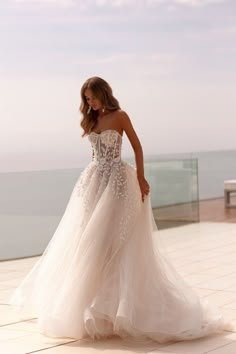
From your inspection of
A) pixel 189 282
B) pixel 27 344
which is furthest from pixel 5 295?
pixel 27 344

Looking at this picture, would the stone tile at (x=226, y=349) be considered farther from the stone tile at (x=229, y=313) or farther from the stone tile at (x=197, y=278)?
the stone tile at (x=197, y=278)

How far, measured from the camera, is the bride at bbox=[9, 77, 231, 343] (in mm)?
4605

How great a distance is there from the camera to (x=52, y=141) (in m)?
10.5

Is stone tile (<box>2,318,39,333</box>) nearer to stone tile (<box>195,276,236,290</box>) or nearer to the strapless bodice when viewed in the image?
the strapless bodice

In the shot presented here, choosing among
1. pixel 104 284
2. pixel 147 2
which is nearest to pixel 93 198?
pixel 104 284

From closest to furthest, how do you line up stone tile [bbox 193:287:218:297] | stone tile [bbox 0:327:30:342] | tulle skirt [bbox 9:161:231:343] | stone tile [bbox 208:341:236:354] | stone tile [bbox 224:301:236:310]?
stone tile [bbox 208:341:236:354]
tulle skirt [bbox 9:161:231:343]
stone tile [bbox 0:327:30:342]
stone tile [bbox 224:301:236:310]
stone tile [bbox 193:287:218:297]

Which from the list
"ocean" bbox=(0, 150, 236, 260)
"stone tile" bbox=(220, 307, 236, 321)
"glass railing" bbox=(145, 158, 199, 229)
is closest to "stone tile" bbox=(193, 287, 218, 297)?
"stone tile" bbox=(220, 307, 236, 321)

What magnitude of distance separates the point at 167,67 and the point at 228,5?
223 centimetres

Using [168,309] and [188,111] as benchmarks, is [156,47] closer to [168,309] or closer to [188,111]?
[188,111]

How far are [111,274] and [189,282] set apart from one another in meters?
2.06

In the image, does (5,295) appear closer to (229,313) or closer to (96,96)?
(229,313)

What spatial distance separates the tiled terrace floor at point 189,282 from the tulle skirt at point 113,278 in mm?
99

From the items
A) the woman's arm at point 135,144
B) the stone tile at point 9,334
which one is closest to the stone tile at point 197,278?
the woman's arm at point 135,144

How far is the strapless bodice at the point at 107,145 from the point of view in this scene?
5.01m
